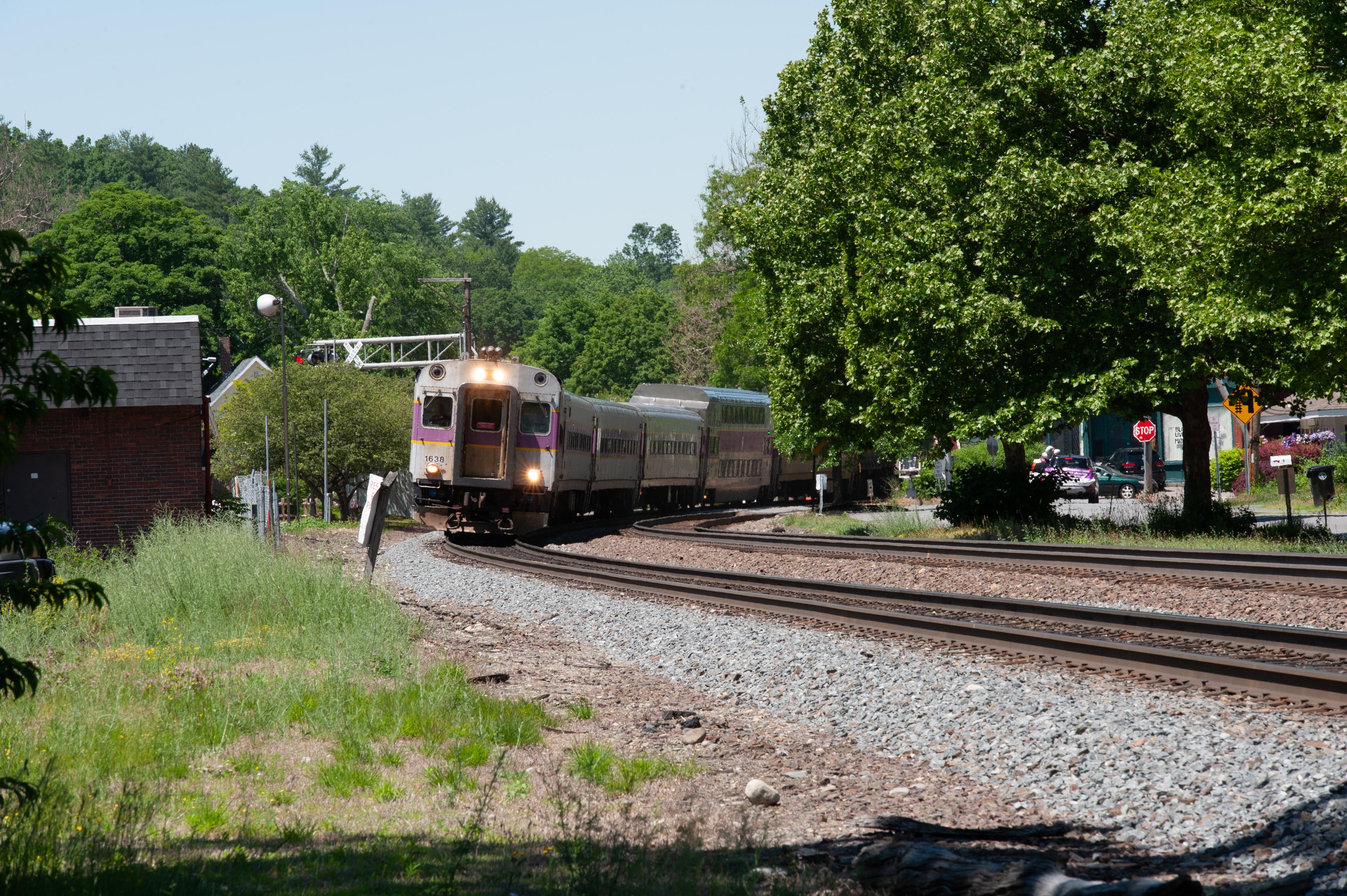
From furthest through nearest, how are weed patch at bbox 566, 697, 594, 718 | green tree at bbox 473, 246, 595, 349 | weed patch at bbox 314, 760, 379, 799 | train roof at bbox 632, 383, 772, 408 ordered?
green tree at bbox 473, 246, 595, 349 < train roof at bbox 632, 383, 772, 408 < weed patch at bbox 566, 697, 594, 718 < weed patch at bbox 314, 760, 379, 799

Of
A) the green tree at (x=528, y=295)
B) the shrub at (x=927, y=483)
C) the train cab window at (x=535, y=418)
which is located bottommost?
the shrub at (x=927, y=483)

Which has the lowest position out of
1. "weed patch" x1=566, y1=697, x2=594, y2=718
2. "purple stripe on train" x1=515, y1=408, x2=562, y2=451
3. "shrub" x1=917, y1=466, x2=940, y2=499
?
"weed patch" x1=566, y1=697, x2=594, y2=718

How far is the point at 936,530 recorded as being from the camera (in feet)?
86.0

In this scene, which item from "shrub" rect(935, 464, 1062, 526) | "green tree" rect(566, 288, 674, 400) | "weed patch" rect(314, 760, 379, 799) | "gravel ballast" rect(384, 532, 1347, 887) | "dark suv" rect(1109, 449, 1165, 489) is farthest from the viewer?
"green tree" rect(566, 288, 674, 400)

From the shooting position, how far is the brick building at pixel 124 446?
22.0 m

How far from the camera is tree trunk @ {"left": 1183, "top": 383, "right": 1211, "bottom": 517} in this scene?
22.7 metres

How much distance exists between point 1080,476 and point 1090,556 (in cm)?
2825

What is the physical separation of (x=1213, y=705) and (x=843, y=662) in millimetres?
3238

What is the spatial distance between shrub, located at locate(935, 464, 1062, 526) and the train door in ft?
31.8

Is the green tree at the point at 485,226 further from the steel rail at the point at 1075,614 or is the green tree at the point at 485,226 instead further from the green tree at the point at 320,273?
the steel rail at the point at 1075,614

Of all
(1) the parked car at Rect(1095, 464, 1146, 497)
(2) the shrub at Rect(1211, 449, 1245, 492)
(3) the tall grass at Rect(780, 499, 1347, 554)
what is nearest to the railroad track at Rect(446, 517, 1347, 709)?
(3) the tall grass at Rect(780, 499, 1347, 554)

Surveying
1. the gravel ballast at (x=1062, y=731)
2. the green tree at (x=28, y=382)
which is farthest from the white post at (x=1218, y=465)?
the green tree at (x=28, y=382)

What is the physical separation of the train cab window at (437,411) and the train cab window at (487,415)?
1.50 ft

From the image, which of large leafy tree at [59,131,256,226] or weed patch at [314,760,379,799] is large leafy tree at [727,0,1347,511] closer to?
weed patch at [314,760,379,799]
